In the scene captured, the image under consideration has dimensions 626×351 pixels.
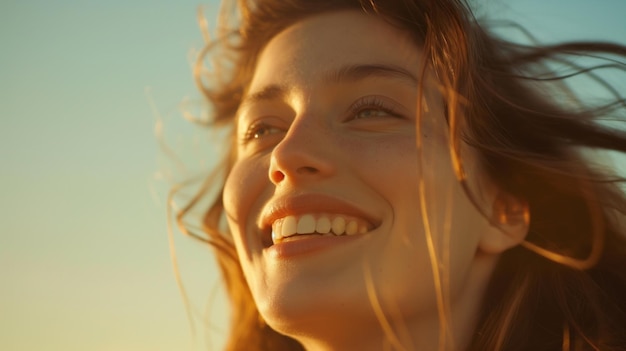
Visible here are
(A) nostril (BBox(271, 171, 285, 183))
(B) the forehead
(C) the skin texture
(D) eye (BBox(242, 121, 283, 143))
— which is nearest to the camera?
(C) the skin texture

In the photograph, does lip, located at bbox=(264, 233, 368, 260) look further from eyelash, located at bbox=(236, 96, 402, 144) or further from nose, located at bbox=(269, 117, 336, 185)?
eyelash, located at bbox=(236, 96, 402, 144)

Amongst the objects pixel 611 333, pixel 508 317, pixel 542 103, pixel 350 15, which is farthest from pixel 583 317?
pixel 350 15

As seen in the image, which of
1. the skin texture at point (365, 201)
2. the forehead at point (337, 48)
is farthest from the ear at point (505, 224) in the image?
the forehead at point (337, 48)

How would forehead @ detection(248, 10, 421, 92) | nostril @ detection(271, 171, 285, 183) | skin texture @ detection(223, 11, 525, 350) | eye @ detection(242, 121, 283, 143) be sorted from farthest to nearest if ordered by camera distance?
eye @ detection(242, 121, 283, 143), forehead @ detection(248, 10, 421, 92), nostril @ detection(271, 171, 285, 183), skin texture @ detection(223, 11, 525, 350)

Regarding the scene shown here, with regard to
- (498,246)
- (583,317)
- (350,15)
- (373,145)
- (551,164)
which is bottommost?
(583,317)

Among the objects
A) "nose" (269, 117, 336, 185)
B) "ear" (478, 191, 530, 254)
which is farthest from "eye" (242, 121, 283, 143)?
"ear" (478, 191, 530, 254)

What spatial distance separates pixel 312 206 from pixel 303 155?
18 cm

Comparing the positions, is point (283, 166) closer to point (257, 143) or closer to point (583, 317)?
point (257, 143)

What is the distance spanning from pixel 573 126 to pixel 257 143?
1.18 m

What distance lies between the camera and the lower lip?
104 inches

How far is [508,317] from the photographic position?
107 inches

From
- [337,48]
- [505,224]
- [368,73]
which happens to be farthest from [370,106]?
[505,224]

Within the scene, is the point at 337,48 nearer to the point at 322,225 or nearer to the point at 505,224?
the point at 322,225

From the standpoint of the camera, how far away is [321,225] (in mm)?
2691
